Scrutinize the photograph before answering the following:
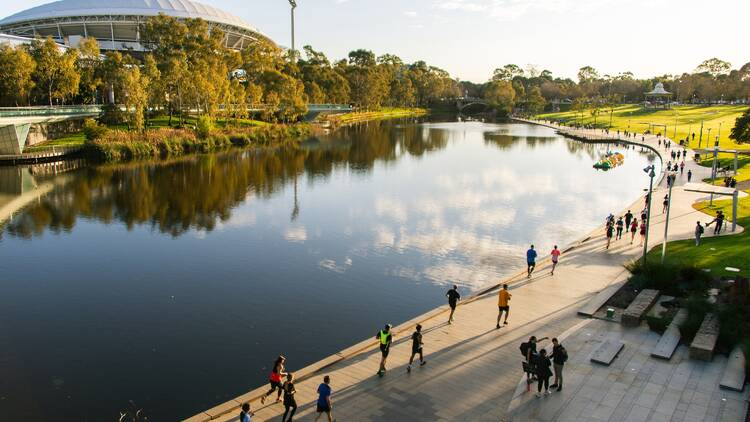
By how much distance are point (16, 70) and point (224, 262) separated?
2060 inches

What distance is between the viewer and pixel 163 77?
77.6m

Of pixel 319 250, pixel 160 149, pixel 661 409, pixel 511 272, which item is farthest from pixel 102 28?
pixel 661 409

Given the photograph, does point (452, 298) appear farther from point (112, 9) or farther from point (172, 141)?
point (112, 9)

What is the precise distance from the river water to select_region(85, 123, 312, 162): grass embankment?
639 cm

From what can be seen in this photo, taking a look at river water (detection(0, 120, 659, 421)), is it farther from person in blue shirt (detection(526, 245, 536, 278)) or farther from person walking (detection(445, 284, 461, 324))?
person walking (detection(445, 284, 461, 324))

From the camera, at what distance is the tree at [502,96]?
7525 inches

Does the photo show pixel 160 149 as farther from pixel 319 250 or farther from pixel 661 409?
pixel 661 409

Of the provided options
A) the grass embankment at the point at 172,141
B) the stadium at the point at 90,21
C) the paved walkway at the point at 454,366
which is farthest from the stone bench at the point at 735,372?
the stadium at the point at 90,21

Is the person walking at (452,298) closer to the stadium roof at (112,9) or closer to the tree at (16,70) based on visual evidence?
the tree at (16,70)

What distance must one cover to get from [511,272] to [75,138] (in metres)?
63.4

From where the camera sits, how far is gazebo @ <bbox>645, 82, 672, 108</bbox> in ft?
531

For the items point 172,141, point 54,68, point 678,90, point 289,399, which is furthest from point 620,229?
point 678,90

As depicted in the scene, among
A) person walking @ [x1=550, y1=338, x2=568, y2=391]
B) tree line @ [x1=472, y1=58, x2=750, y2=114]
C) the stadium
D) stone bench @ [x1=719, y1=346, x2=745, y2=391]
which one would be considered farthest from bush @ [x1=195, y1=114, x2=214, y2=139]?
tree line @ [x1=472, y1=58, x2=750, y2=114]

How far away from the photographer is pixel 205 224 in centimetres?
3575
